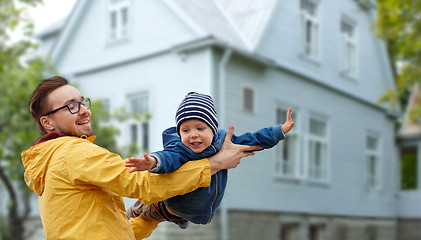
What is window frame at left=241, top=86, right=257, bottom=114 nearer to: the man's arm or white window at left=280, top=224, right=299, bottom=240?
white window at left=280, top=224, right=299, bottom=240

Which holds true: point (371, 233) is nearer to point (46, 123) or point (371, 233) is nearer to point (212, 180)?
point (212, 180)

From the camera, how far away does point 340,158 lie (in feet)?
61.4

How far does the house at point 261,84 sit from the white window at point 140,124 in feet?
0.10

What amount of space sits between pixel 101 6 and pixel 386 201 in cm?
1186

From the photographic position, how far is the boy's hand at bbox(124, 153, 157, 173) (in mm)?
2639

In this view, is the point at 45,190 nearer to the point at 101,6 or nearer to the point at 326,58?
the point at 101,6

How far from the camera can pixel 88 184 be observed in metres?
2.91

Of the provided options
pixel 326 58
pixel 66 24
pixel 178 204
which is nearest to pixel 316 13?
pixel 326 58

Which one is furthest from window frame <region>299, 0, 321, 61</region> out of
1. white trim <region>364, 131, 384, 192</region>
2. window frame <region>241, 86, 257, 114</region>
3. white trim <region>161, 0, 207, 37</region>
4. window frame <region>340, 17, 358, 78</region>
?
white trim <region>364, 131, 384, 192</region>

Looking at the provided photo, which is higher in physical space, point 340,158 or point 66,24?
point 66,24

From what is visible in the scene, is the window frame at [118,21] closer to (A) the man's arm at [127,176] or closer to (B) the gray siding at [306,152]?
(B) the gray siding at [306,152]

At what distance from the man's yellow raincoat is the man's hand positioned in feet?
0.21

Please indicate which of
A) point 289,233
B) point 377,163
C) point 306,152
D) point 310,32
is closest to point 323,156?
point 306,152

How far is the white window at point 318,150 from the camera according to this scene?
17342 millimetres
